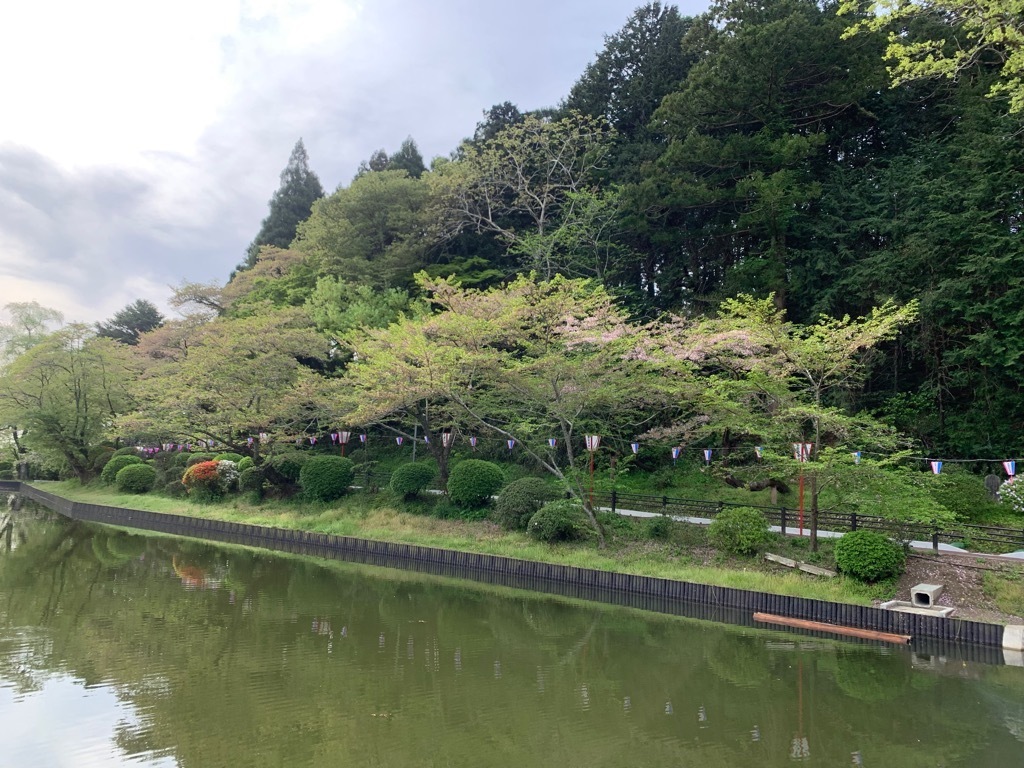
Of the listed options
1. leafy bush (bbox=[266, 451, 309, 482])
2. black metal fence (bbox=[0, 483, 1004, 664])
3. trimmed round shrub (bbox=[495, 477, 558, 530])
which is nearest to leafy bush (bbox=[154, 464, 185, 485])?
black metal fence (bbox=[0, 483, 1004, 664])

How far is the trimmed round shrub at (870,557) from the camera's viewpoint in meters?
10.9

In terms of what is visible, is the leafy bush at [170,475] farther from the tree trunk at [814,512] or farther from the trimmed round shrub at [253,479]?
the tree trunk at [814,512]

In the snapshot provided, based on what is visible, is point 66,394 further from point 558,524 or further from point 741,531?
point 741,531

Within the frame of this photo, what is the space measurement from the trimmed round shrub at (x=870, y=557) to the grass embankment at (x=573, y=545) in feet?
0.61

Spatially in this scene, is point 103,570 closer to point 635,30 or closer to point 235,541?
point 235,541

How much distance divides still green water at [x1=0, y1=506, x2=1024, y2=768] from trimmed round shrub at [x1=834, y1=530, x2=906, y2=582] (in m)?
1.89

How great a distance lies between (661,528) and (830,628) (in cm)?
464

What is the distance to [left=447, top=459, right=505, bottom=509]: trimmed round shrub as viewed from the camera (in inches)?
695

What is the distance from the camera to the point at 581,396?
14.3 m

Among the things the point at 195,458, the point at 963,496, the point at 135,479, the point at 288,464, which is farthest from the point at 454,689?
the point at 135,479

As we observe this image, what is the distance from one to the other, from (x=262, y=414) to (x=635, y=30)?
2250 centimetres

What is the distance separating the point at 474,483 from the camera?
17625mm

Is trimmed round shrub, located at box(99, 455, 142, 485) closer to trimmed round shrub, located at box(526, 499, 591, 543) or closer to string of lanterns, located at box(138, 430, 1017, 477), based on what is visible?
string of lanterns, located at box(138, 430, 1017, 477)

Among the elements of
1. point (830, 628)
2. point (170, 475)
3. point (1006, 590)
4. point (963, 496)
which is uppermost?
point (963, 496)
